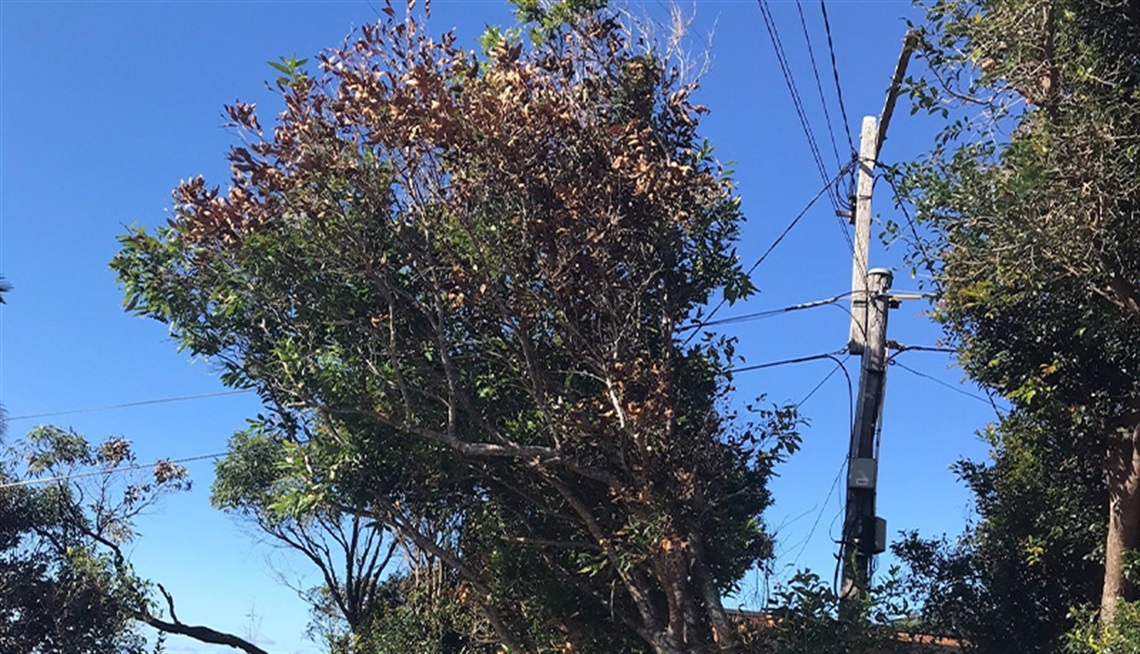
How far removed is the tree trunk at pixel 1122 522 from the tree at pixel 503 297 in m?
2.91

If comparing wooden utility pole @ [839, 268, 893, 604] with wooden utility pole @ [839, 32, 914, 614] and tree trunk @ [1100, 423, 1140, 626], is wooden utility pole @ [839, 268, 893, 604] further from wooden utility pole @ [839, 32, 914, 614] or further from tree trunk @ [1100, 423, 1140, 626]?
tree trunk @ [1100, 423, 1140, 626]

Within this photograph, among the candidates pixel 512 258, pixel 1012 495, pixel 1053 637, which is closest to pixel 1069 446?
pixel 1012 495

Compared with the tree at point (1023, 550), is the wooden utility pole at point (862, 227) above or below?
above

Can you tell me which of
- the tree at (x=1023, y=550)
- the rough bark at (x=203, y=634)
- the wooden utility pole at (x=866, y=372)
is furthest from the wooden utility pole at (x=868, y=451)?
the rough bark at (x=203, y=634)

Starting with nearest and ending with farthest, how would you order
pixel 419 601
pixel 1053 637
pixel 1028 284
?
pixel 1028 284
pixel 1053 637
pixel 419 601

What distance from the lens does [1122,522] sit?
9.27 meters

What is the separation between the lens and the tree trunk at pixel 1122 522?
29.5 feet

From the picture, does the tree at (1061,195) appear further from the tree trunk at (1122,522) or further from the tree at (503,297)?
the tree at (503,297)

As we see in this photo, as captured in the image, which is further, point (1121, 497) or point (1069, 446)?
point (1069, 446)

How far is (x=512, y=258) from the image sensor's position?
9195 mm

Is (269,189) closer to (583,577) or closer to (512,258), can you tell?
(512,258)

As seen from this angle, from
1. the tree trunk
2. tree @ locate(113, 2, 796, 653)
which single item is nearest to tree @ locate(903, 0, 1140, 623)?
the tree trunk

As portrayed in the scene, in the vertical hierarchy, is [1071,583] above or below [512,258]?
below

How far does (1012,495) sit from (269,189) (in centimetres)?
854
